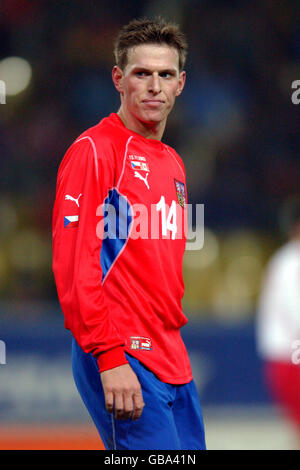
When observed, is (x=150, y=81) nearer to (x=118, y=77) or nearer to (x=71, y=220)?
(x=118, y=77)

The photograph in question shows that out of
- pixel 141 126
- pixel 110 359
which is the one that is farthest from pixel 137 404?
pixel 141 126

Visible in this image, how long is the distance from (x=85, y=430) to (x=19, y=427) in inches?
23.5

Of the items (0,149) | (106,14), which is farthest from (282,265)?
(106,14)

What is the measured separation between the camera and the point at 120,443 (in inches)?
112

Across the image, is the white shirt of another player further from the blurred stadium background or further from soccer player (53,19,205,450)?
the blurred stadium background

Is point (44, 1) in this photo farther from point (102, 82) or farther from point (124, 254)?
point (124, 254)

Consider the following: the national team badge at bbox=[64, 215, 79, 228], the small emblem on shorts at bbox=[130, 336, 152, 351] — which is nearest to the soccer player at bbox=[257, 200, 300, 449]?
the small emblem on shorts at bbox=[130, 336, 152, 351]

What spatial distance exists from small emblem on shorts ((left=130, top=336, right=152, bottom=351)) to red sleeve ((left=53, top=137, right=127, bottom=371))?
0.53 feet

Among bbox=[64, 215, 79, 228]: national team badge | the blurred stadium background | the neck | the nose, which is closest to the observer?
bbox=[64, 215, 79, 228]: national team badge

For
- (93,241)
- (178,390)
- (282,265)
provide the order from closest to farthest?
(93,241) → (178,390) → (282,265)

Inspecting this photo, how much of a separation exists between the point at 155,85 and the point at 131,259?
0.66 metres

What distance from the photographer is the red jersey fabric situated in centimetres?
268

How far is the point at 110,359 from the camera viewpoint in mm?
2639

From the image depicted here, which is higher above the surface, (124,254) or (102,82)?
(102,82)
